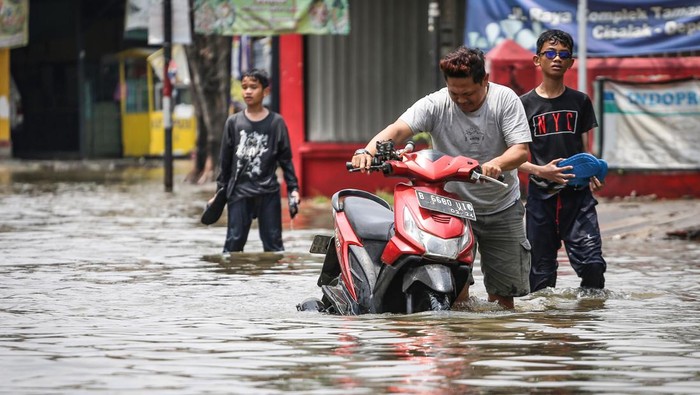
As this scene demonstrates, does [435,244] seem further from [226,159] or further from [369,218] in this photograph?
[226,159]

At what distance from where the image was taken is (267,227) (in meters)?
14.0

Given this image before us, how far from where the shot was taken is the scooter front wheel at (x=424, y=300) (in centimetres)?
880

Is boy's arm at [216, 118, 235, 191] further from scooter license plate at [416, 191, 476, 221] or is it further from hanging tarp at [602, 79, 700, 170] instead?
hanging tarp at [602, 79, 700, 170]

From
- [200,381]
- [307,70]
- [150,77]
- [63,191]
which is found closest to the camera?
[200,381]

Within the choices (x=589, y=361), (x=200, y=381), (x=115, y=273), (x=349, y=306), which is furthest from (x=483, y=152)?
(x=115, y=273)

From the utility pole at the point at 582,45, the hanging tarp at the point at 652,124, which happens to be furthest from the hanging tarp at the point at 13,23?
the utility pole at the point at 582,45

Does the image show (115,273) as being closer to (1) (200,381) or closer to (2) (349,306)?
(2) (349,306)

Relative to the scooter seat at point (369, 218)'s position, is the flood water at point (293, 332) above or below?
below

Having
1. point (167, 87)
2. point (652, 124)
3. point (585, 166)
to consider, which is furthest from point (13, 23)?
point (585, 166)

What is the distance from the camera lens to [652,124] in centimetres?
2042

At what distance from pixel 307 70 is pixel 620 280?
10860mm

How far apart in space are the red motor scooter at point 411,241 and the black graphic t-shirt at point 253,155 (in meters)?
4.44

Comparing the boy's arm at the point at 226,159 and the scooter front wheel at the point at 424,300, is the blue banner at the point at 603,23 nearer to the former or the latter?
the boy's arm at the point at 226,159

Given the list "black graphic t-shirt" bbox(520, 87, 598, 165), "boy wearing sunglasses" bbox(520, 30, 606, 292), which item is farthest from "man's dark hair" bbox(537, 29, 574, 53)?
"black graphic t-shirt" bbox(520, 87, 598, 165)
